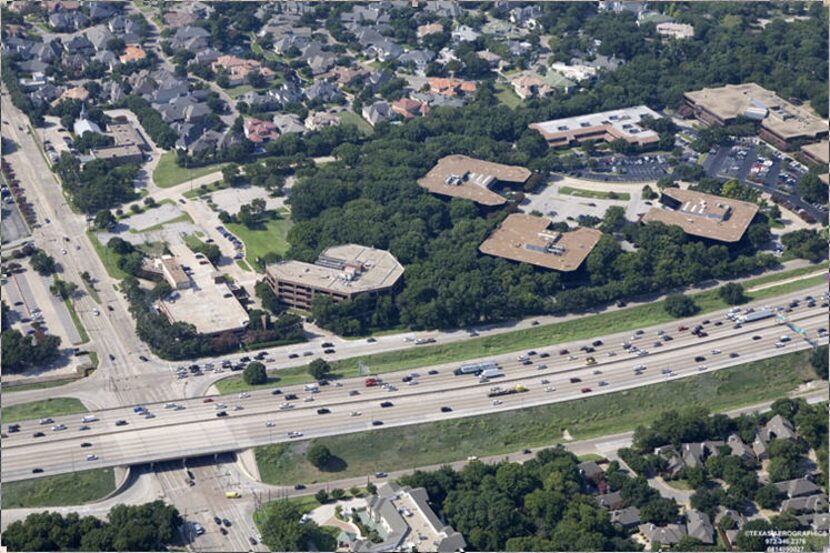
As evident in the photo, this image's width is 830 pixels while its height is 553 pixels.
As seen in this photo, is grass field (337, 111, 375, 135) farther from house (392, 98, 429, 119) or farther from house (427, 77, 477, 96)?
house (427, 77, 477, 96)

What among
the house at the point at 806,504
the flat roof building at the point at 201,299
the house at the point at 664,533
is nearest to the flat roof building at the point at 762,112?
the house at the point at 806,504

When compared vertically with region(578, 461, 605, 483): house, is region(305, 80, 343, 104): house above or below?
below

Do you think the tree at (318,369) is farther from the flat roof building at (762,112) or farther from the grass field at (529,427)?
the flat roof building at (762,112)

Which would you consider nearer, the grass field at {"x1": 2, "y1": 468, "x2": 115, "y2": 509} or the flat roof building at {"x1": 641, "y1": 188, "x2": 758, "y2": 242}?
the grass field at {"x1": 2, "y1": 468, "x2": 115, "y2": 509}

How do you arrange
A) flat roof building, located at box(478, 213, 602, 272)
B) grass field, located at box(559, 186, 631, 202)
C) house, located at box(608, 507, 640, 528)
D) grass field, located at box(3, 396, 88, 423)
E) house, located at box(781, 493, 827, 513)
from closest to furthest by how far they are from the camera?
1. house, located at box(608, 507, 640, 528)
2. house, located at box(781, 493, 827, 513)
3. grass field, located at box(3, 396, 88, 423)
4. flat roof building, located at box(478, 213, 602, 272)
5. grass field, located at box(559, 186, 631, 202)

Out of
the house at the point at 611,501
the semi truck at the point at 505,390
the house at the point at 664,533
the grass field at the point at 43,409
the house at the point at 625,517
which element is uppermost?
the house at the point at 664,533

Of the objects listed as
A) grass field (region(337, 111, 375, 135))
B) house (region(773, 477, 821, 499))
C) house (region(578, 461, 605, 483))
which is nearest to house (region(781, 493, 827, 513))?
house (region(773, 477, 821, 499))

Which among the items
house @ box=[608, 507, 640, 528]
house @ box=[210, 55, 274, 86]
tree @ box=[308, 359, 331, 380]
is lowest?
house @ box=[210, 55, 274, 86]
